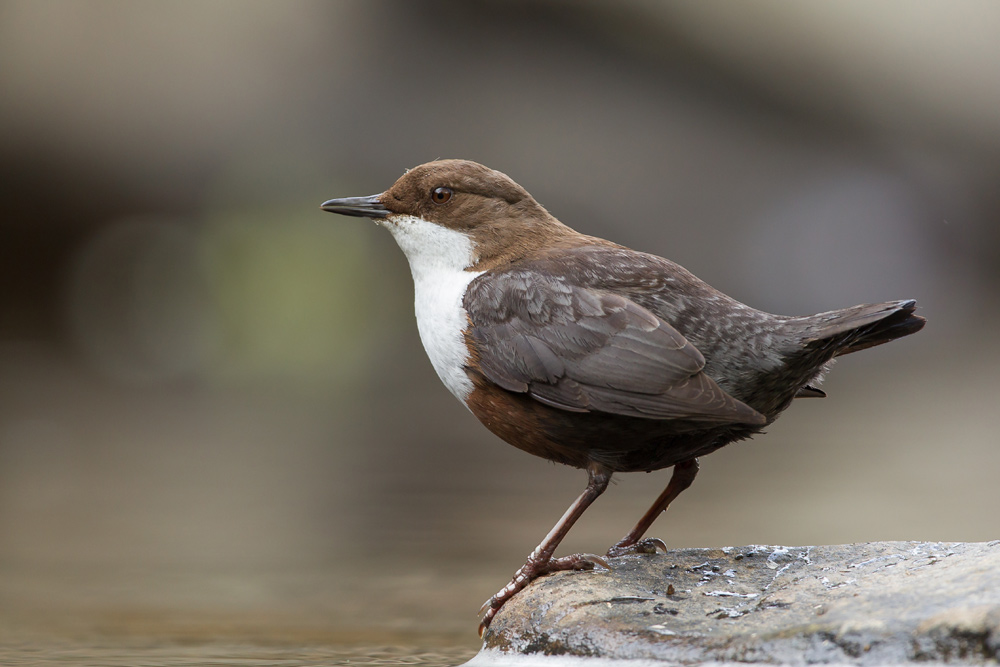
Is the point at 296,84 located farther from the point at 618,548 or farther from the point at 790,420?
the point at 618,548

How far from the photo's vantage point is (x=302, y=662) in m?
3.11

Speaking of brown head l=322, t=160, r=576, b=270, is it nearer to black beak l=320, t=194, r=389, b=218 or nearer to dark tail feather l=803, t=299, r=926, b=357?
black beak l=320, t=194, r=389, b=218

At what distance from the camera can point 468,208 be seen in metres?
3.38

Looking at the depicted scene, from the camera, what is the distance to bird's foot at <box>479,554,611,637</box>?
289cm

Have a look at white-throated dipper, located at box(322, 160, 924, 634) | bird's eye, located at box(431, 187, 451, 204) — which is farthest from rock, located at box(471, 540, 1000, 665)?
bird's eye, located at box(431, 187, 451, 204)

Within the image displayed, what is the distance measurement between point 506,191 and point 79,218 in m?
8.67

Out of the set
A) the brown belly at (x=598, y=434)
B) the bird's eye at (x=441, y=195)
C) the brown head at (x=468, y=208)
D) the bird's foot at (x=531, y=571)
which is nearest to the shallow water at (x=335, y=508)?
the bird's foot at (x=531, y=571)

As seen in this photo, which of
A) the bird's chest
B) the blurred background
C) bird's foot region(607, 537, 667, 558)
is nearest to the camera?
the bird's chest

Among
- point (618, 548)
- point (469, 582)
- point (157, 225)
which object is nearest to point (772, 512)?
point (469, 582)

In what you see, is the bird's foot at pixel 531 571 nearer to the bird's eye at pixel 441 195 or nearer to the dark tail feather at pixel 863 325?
the dark tail feather at pixel 863 325

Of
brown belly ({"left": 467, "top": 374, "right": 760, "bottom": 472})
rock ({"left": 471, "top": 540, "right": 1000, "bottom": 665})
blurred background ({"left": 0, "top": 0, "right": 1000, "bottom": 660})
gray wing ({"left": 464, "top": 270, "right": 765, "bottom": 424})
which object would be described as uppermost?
blurred background ({"left": 0, "top": 0, "right": 1000, "bottom": 660})

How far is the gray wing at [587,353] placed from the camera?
2723 millimetres

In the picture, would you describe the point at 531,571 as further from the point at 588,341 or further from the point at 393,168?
the point at 393,168

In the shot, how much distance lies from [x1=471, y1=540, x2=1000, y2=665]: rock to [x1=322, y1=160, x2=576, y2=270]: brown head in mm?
1062
